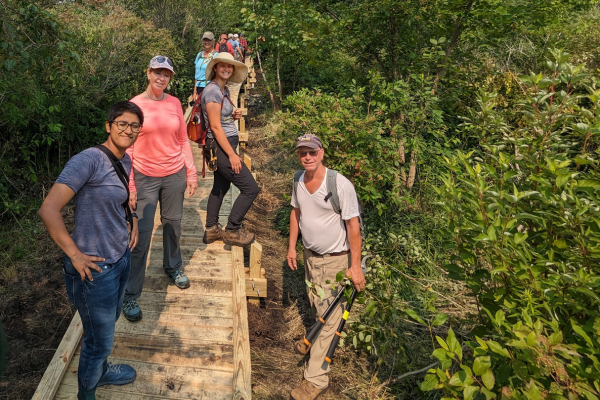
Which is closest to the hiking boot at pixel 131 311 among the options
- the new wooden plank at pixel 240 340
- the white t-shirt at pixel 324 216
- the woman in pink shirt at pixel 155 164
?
the woman in pink shirt at pixel 155 164

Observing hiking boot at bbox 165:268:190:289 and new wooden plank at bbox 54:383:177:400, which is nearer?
new wooden plank at bbox 54:383:177:400

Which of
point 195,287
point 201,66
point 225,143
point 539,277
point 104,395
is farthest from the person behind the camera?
point 201,66

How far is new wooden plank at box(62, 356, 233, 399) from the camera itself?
128 inches

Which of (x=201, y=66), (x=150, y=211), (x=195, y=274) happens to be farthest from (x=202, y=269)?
(x=201, y=66)

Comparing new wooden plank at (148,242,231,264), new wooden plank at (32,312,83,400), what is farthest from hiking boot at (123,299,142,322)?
new wooden plank at (148,242,231,264)

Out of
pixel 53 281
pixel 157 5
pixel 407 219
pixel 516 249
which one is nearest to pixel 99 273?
pixel 516 249

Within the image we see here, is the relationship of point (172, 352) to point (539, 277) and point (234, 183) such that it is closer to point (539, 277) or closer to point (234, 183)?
point (234, 183)

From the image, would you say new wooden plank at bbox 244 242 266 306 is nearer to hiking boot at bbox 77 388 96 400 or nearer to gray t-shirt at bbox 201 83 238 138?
gray t-shirt at bbox 201 83 238 138

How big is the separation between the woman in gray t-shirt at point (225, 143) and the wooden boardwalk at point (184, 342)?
336 millimetres

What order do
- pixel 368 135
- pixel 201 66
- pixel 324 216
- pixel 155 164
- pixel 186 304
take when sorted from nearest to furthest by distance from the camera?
pixel 324 216 < pixel 155 164 < pixel 186 304 < pixel 368 135 < pixel 201 66

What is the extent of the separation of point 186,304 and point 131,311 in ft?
1.79

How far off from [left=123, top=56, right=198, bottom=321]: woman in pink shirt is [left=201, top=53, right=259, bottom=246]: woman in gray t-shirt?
420mm

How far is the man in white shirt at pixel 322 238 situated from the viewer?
3436 mm

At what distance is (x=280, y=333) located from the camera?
15.8 ft
